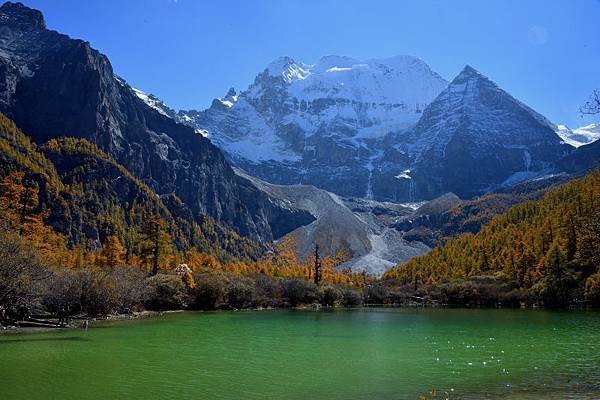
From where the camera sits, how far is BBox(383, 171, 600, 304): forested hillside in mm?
106812

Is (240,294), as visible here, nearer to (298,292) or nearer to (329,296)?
(298,292)

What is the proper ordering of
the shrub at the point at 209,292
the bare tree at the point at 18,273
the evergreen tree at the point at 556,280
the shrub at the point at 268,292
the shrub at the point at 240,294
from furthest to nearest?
the shrub at the point at 268,292 → the evergreen tree at the point at 556,280 → the shrub at the point at 240,294 → the shrub at the point at 209,292 → the bare tree at the point at 18,273

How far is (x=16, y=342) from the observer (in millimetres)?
38750

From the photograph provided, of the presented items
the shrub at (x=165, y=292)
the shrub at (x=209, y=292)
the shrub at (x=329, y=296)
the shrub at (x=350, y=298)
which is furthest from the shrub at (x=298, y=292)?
the shrub at (x=165, y=292)

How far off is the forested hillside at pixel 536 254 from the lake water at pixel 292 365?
29905 mm

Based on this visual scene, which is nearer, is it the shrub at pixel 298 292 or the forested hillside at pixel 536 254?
the forested hillside at pixel 536 254

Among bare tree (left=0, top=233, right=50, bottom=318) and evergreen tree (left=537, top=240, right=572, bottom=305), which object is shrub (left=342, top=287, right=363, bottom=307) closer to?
evergreen tree (left=537, top=240, right=572, bottom=305)

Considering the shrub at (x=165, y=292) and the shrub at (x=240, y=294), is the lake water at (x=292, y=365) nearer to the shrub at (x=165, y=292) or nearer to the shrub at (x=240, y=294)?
the shrub at (x=165, y=292)

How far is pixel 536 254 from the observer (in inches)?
5094

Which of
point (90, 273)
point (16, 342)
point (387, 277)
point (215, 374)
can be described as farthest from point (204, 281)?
point (387, 277)

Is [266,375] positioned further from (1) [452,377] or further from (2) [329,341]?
(2) [329,341]

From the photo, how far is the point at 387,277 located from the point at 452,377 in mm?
170576

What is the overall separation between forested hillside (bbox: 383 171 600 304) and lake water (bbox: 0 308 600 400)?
98.1ft

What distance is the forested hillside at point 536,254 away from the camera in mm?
106812
